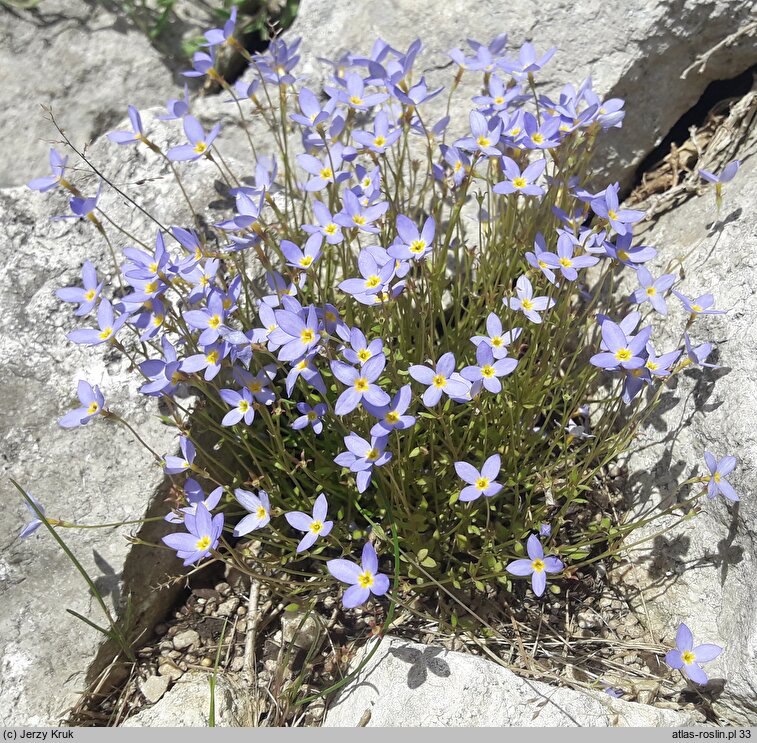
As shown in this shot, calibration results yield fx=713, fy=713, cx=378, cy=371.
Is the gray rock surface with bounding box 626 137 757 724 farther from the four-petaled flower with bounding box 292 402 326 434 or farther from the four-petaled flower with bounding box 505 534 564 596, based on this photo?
the four-petaled flower with bounding box 292 402 326 434

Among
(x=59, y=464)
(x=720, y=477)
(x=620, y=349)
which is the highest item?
(x=620, y=349)

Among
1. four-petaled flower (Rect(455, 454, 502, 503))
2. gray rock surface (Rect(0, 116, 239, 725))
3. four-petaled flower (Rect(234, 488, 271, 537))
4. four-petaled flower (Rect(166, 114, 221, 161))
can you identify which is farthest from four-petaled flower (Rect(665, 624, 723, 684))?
four-petaled flower (Rect(166, 114, 221, 161))

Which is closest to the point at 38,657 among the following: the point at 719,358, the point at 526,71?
the point at 719,358

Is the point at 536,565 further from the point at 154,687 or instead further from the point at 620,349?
the point at 154,687

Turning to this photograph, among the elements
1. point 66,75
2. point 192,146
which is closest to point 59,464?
point 192,146

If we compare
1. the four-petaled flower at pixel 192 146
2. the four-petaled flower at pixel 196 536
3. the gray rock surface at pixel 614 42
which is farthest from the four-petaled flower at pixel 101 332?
the gray rock surface at pixel 614 42

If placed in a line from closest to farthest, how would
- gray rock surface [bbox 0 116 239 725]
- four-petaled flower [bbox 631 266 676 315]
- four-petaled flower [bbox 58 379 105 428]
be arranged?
four-petaled flower [bbox 58 379 105 428], four-petaled flower [bbox 631 266 676 315], gray rock surface [bbox 0 116 239 725]
